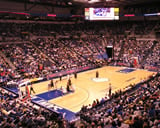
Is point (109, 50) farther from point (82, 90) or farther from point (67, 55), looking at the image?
point (82, 90)

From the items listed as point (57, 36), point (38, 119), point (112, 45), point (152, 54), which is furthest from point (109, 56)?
point (38, 119)

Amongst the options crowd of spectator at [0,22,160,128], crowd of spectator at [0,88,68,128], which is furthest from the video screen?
crowd of spectator at [0,88,68,128]

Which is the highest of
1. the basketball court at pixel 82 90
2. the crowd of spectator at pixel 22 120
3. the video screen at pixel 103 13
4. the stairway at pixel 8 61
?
the video screen at pixel 103 13

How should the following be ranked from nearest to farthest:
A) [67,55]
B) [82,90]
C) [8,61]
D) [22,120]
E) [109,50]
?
[22,120] → [82,90] → [8,61] → [67,55] → [109,50]

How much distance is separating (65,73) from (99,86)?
9278 mm

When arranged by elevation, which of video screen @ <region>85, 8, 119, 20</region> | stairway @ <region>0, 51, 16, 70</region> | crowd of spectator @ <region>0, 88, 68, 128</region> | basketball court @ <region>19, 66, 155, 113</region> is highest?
video screen @ <region>85, 8, 119, 20</region>

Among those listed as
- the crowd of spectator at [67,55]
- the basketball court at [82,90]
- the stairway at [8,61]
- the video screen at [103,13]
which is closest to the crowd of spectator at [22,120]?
the crowd of spectator at [67,55]

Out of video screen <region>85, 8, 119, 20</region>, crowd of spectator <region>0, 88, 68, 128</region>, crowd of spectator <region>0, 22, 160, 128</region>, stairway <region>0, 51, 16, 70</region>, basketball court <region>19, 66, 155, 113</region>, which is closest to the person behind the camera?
crowd of spectator <region>0, 88, 68, 128</region>

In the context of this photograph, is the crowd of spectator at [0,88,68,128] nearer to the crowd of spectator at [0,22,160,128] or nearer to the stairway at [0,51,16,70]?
the crowd of spectator at [0,22,160,128]

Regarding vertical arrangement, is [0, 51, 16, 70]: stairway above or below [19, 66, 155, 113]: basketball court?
above

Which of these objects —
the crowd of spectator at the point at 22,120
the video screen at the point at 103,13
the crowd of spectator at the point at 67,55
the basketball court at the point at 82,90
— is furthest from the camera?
the video screen at the point at 103,13

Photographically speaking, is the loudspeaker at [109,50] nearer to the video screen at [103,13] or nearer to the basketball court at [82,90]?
the video screen at [103,13]

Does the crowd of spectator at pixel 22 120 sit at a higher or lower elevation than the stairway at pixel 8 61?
lower

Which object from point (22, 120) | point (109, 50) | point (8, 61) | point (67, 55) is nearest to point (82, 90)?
point (22, 120)
